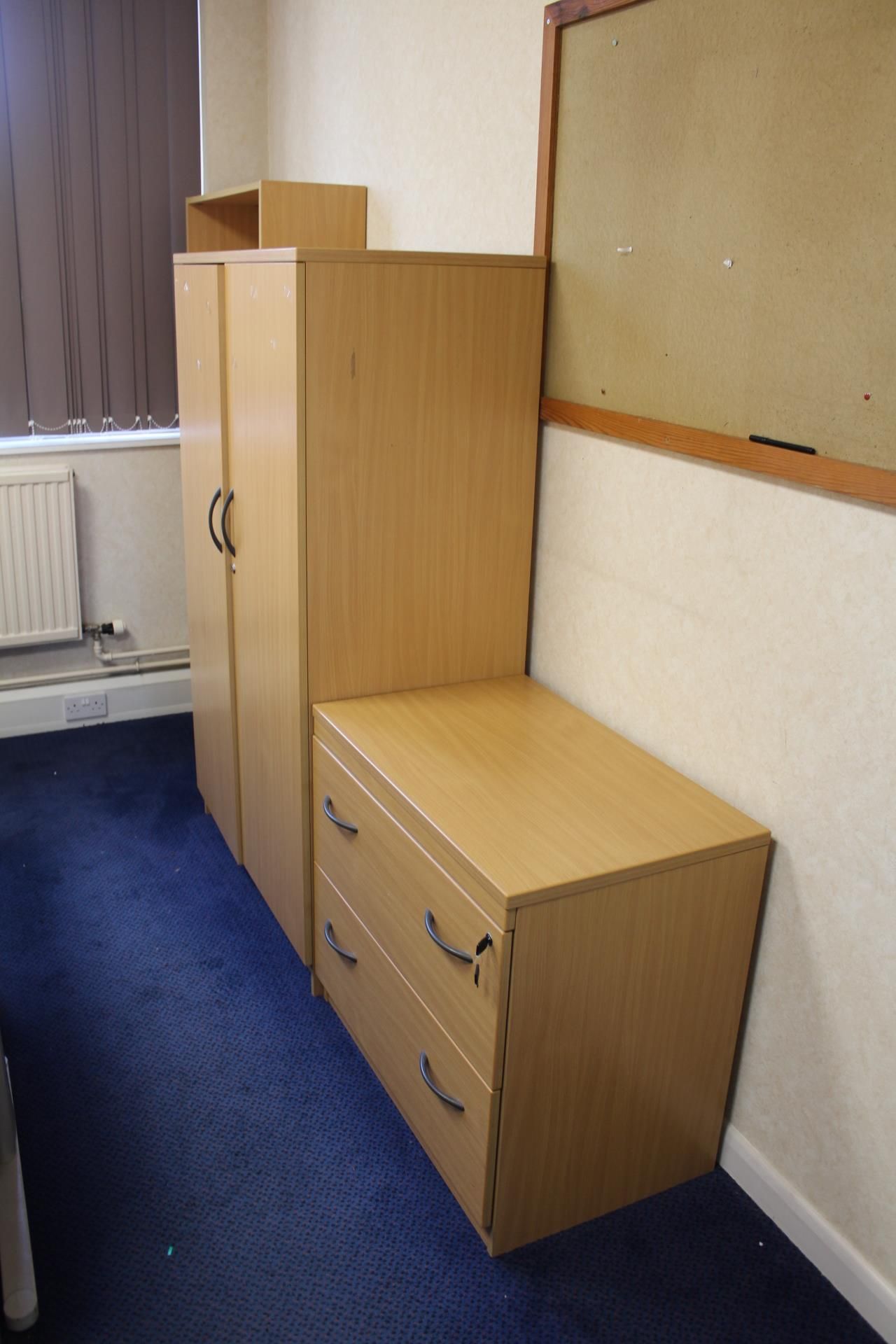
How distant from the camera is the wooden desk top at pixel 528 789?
5.43 ft

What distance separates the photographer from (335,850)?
7.16 ft

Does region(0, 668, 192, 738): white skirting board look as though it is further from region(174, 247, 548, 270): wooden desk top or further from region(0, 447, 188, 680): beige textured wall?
region(174, 247, 548, 270): wooden desk top

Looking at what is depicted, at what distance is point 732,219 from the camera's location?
1.69 meters

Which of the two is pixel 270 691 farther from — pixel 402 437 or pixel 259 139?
pixel 259 139

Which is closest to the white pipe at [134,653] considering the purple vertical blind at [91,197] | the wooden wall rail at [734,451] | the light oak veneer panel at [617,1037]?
the purple vertical blind at [91,197]

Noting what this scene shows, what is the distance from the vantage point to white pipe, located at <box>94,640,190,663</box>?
→ 3738 millimetres

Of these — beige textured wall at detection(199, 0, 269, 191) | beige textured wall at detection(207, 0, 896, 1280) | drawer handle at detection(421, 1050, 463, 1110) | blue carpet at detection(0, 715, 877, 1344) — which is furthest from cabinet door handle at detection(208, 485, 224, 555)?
beige textured wall at detection(199, 0, 269, 191)

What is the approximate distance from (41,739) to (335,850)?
1828 mm

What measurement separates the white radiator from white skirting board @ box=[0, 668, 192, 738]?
18 cm

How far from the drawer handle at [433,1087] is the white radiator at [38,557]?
7.36ft

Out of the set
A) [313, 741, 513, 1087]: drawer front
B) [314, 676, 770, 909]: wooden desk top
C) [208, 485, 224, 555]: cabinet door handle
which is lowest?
[313, 741, 513, 1087]: drawer front

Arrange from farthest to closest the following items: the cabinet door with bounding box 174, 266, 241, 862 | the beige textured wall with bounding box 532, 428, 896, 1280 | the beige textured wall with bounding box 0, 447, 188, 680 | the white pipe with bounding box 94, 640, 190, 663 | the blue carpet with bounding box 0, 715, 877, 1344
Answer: the white pipe with bounding box 94, 640, 190, 663 → the beige textured wall with bounding box 0, 447, 188, 680 → the cabinet door with bounding box 174, 266, 241, 862 → the blue carpet with bounding box 0, 715, 877, 1344 → the beige textured wall with bounding box 532, 428, 896, 1280

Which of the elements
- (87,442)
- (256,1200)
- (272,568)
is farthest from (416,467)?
(87,442)

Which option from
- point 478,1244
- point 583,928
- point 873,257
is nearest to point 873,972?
point 583,928
